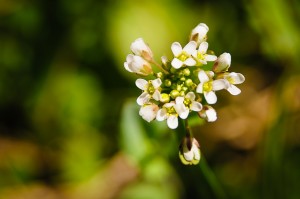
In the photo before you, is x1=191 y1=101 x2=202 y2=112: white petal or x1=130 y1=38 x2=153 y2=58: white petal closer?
x1=191 y1=101 x2=202 y2=112: white petal

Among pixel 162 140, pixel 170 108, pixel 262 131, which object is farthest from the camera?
pixel 262 131

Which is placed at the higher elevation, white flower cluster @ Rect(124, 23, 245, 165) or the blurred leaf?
the blurred leaf

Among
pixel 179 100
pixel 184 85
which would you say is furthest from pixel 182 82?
pixel 179 100

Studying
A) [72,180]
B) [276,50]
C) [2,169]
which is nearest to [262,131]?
[276,50]

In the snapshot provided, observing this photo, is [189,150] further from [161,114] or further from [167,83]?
[167,83]

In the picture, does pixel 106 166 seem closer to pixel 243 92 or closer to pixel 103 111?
pixel 103 111

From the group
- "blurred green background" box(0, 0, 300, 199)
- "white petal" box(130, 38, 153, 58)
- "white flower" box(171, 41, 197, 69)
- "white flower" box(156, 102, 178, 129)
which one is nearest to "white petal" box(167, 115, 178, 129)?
"white flower" box(156, 102, 178, 129)

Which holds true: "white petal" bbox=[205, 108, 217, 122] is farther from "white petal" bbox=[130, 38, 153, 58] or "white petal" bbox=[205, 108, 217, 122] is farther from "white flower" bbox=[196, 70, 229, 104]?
"white petal" bbox=[130, 38, 153, 58]
